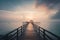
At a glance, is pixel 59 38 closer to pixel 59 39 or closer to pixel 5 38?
pixel 59 39

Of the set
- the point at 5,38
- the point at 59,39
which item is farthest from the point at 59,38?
the point at 5,38

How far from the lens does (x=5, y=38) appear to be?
5887 millimetres

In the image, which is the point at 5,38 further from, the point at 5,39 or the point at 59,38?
the point at 59,38

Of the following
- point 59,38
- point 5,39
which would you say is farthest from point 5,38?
point 59,38

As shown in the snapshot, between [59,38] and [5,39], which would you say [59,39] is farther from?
[5,39]

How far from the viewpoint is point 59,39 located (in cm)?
565

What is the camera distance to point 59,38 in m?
5.64

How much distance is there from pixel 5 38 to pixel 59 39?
7.81 feet

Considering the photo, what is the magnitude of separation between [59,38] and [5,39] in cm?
241

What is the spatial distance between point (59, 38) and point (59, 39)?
0.04 meters

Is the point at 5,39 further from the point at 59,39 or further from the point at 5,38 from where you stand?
the point at 59,39

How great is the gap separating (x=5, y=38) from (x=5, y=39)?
0.33 feet
